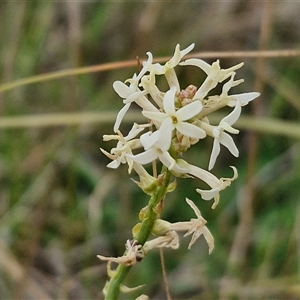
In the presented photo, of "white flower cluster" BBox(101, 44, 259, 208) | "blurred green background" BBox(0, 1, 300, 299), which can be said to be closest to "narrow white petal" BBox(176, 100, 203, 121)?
"white flower cluster" BBox(101, 44, 259, 208)

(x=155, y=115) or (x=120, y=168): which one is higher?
(x=120, y=168)

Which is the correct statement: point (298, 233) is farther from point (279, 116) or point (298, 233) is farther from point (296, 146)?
point (279, 116)

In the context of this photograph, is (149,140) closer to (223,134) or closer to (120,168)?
(223,134)

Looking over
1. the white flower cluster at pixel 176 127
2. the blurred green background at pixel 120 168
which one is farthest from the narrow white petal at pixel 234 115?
the blurred green background at pixel 120 168

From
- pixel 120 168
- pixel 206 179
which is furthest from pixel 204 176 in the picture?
pixel 120 168

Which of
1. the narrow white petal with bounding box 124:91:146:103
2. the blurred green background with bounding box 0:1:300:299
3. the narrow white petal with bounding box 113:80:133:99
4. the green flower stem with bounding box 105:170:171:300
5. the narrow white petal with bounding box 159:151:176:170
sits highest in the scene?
the blurred green background with bounding box 0:1:300:299

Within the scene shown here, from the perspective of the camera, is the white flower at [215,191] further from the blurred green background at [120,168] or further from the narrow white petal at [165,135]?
the blurred green background at [120,168]

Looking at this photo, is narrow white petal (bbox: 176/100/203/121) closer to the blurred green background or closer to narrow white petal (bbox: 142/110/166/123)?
narrow white petal (bbox: 142/110/166/123)

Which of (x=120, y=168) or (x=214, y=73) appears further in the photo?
(x=120, y=168)
